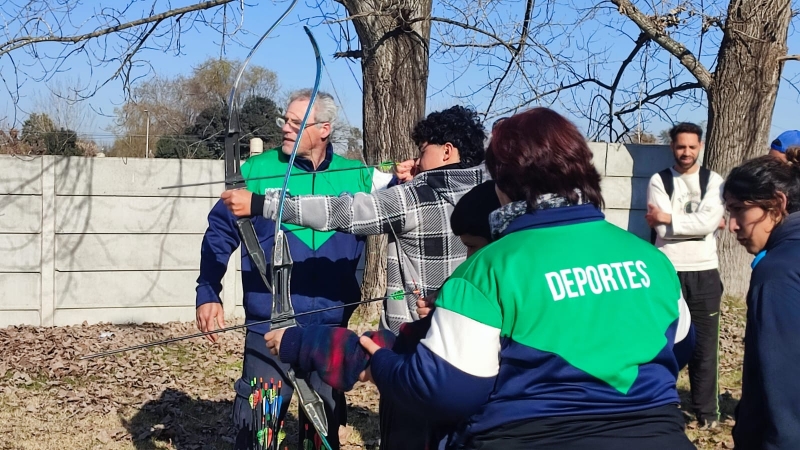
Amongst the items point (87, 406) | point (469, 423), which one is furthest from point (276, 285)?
point (87, 406)

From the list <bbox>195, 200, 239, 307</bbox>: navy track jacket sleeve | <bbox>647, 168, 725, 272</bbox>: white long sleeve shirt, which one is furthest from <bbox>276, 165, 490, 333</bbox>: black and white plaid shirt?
<bbox>647, 168, 725, 272</bbox>: white long sleeve shirt

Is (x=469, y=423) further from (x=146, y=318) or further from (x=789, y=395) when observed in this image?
(x=146, y=318)

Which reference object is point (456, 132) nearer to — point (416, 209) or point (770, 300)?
point (416, 209)

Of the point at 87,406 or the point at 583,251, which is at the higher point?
the point at 583,251

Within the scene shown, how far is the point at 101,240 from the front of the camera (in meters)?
6.77

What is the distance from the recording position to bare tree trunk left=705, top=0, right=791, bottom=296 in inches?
271

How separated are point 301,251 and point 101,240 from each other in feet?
13.8

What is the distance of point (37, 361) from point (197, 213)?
1799mm

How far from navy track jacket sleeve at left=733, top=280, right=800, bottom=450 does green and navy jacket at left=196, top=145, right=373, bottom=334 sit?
1615 mm

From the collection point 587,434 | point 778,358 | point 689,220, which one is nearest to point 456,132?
point 778,358

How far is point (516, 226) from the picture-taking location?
162cm

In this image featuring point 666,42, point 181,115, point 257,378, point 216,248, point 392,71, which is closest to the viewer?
point 257,378

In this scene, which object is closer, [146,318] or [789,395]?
[789,395]

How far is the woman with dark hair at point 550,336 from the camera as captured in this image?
1.51 meters
